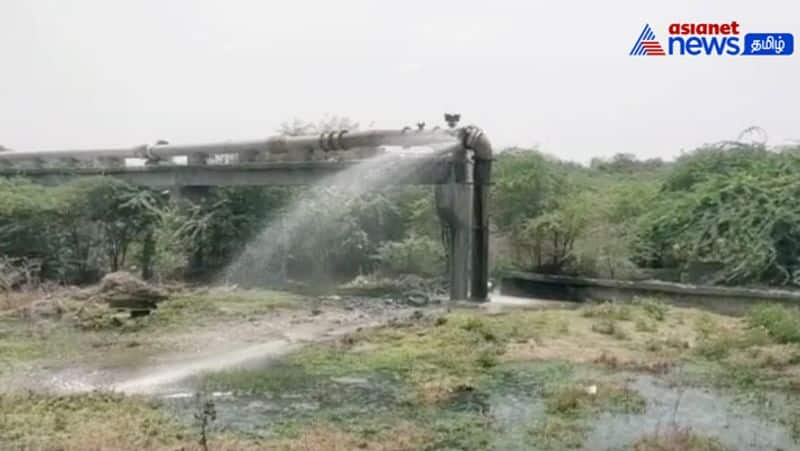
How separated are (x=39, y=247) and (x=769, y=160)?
2129 centimetres

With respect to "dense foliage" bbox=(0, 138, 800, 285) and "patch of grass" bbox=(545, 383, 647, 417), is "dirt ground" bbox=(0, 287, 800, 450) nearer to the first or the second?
"patch of grass" bbox=(545, 383, 647, 417)

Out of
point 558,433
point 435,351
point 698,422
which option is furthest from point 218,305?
point 698,422

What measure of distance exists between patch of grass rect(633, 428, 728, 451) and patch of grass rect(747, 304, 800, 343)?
17.7 feet

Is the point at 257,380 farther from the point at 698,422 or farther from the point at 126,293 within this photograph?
the point at 126,293

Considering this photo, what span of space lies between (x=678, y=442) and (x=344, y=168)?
567 inches

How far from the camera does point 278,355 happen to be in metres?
11.9

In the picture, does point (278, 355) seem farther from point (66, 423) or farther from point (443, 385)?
point (66, 423)

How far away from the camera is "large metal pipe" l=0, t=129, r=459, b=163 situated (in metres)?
18.8

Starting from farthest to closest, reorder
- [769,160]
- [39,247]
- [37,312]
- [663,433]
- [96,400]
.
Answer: [39,247], [769,160], [37,312], [96,400], [663,433]

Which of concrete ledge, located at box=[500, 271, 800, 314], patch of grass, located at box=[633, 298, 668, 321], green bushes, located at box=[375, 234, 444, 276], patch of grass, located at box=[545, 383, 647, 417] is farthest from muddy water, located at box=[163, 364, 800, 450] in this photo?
green bushes, located at box=[375, 234, 444, 276]

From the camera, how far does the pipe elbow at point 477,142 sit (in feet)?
58.0

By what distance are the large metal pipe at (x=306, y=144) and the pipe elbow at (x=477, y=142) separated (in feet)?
1.05

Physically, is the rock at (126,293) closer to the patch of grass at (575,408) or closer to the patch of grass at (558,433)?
the patch of grass at (575,408)

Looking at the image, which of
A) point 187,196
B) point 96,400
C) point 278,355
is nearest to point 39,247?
point 187,196
